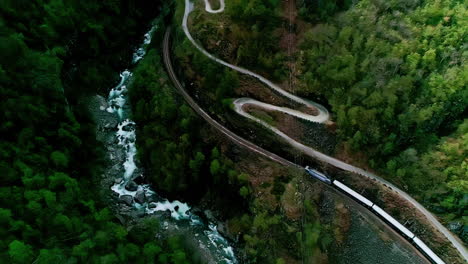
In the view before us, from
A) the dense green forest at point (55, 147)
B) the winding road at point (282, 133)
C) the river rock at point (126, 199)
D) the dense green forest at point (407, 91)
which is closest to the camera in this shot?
the dense green forest at point (55, 147)

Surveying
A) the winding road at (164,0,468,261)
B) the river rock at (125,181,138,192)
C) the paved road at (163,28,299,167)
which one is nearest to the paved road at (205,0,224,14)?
the winding road at (164,0,468,261)

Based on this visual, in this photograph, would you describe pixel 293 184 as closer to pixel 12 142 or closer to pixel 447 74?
pixel 447 74

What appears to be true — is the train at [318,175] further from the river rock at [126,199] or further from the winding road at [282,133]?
the river rock at [126,199]

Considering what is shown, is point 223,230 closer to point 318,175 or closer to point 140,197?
point 140,197

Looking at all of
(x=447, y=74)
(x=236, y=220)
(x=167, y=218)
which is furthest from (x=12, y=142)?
(x=447, y=74)

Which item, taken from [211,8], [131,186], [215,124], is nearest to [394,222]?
[215,124]

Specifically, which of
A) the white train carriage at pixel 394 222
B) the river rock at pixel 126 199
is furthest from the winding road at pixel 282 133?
the river rock at pixel 126 199
